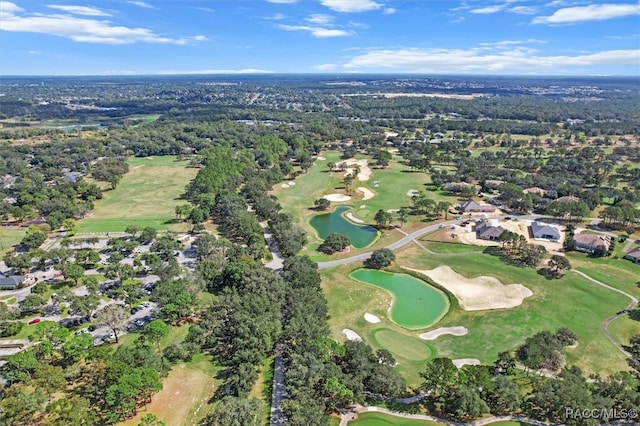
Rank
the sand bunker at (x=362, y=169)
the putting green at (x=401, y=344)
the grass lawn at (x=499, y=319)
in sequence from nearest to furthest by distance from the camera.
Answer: the grass lawn at (x=499, y=319), the putting green at (x=401, y=344), the sand bunker at (x=362, y=169)

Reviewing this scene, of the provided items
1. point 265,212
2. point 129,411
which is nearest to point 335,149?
point 265,212

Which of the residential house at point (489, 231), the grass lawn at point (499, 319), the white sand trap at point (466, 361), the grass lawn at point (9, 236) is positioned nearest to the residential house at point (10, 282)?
the grass lawn at point (9, 236)

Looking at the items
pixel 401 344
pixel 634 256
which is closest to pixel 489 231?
pixel 634 256

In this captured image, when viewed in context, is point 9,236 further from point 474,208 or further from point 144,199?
point 474,208

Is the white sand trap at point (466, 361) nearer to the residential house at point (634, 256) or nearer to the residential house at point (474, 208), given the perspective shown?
the residential house at point (634, 256)

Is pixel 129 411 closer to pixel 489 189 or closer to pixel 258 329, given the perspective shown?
pixel 258 329

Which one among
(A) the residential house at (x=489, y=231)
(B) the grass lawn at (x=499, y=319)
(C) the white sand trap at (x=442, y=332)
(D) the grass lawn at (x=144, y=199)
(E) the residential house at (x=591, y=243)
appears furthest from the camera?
(D) the grass lawn at (x=144, y=199)

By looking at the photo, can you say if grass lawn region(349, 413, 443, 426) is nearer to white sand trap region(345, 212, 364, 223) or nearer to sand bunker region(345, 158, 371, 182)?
white sand trap region(345, 212, 364, 223)
